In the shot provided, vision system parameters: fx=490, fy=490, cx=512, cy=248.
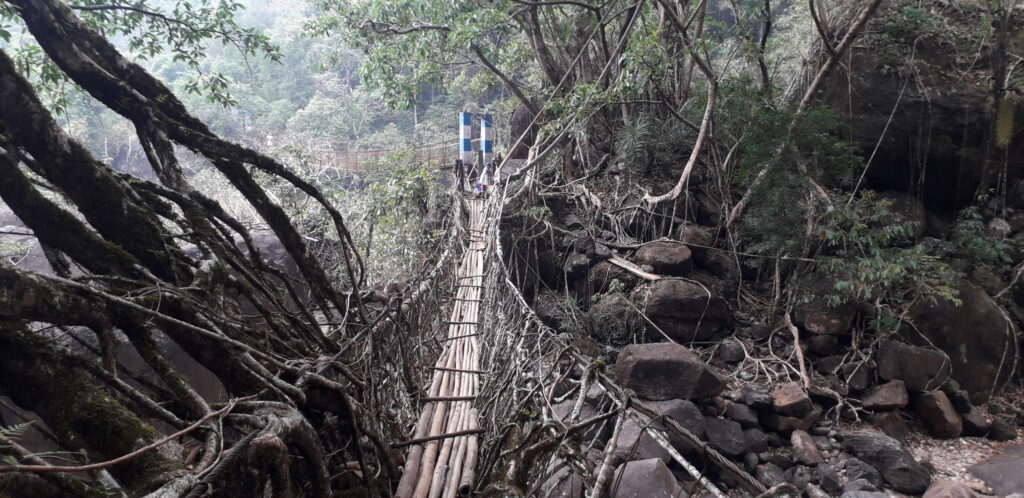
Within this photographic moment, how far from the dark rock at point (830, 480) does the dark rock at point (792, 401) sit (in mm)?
338

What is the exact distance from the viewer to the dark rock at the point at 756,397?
9.93 ft

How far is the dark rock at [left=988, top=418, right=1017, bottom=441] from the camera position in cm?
284

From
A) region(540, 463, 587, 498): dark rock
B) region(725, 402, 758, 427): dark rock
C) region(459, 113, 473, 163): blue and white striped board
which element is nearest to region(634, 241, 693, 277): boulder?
region(725, 402, 758, 427): dark rock

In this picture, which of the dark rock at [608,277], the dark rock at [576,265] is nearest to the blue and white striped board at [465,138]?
the dark rock at [576,265]

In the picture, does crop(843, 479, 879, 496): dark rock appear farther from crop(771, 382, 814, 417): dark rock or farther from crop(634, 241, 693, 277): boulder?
crop(634, 241, 693, 277): boulder

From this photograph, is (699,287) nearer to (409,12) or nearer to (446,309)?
(446,309)

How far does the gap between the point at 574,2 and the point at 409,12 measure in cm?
205

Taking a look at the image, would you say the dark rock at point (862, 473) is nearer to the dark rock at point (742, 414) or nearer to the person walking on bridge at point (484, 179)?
the dark rock at point (742, 414)

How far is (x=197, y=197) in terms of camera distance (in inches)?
53.4

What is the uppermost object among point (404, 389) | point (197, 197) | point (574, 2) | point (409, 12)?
point (409, 12)

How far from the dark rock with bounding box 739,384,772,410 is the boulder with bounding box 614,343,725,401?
0.21 m

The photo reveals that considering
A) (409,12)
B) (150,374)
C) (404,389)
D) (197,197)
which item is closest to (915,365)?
(404,389)

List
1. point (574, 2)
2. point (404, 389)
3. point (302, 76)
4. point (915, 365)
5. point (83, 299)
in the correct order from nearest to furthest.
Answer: point (83, 299)
point (404, 389)
point (915, 365)
point (574, 2)
point (302, 76)

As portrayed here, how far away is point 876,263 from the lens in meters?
2.74
